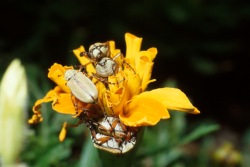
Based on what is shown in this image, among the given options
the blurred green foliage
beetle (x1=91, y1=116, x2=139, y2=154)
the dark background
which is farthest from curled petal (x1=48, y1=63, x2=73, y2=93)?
the dark background

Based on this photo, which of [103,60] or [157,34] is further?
[157,34]

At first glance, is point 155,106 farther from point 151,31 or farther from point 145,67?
point 151,31

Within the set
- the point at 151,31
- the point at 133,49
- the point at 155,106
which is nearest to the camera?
the point at 155,106

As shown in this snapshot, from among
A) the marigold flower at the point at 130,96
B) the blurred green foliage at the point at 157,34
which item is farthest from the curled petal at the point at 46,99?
the blurred green foliage at the point at 157,34

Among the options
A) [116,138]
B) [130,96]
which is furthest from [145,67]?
[116,138]

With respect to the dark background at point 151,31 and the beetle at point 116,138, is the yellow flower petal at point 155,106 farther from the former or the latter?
the dark background at point 151,31
